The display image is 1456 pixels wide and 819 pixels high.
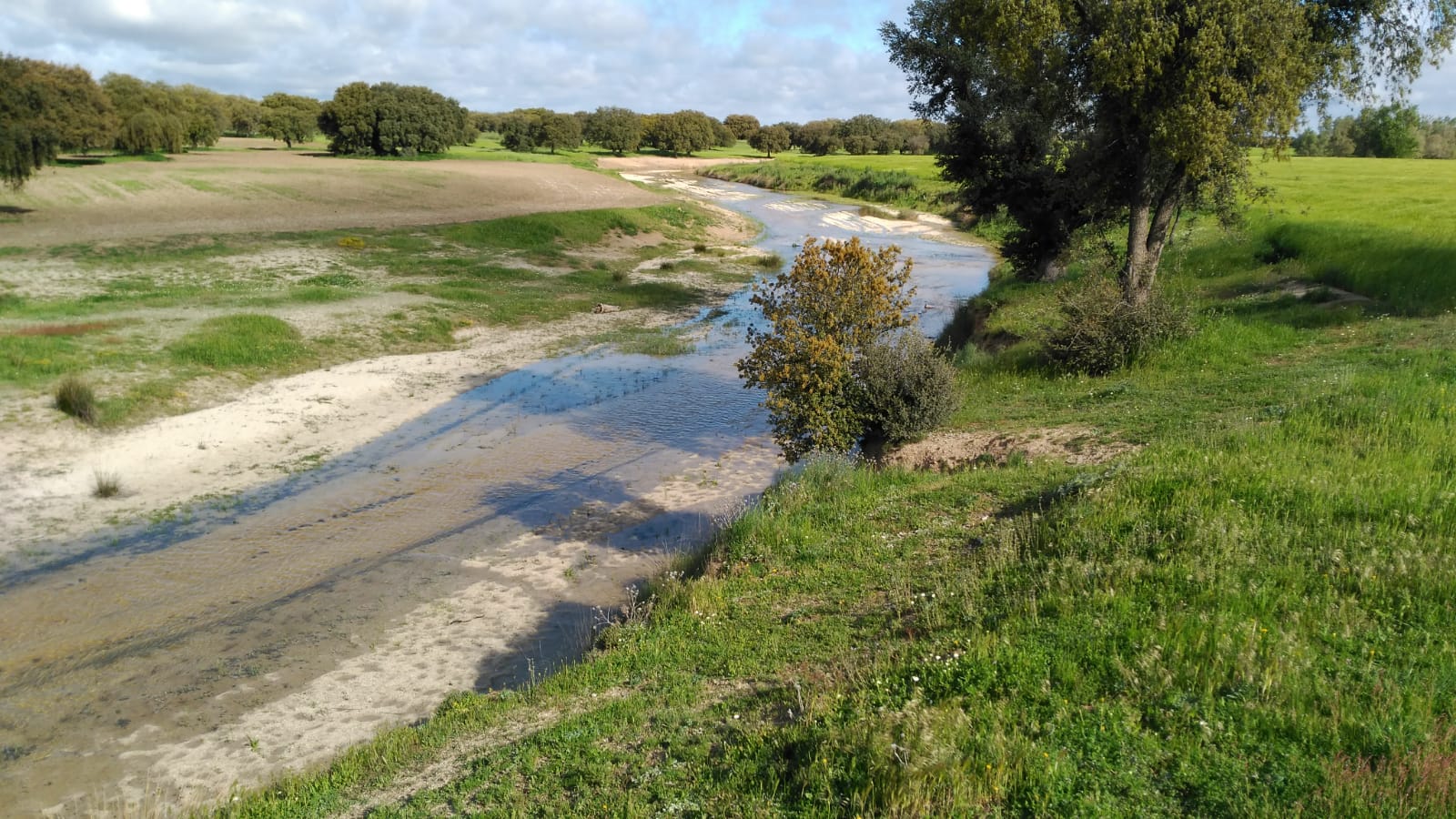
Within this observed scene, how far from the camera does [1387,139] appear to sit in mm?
66812

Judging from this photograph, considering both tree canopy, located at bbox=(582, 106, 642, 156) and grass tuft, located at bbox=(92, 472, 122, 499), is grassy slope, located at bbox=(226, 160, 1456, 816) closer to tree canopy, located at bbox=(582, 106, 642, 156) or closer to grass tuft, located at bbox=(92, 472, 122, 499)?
grass tuft, located at bbox=(92, 472, 122, 499)

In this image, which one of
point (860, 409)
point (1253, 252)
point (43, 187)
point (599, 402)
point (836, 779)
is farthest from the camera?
point (43, 187)

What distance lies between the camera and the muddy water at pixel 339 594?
27.4 feet

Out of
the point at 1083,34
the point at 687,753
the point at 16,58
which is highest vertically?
the point at 16,58

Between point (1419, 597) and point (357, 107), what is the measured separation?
9126 cm

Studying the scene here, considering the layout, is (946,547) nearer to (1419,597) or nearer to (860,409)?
(1419,597)

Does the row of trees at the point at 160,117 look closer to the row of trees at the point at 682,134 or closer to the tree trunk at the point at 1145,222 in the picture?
the row of trees at the point at 682,134

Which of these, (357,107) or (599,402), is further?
(357,107)

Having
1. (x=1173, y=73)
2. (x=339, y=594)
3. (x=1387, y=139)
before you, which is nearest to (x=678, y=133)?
(x=1387, y=139)

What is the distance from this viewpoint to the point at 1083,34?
54.9 ft

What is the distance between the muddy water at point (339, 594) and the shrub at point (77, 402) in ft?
14.0

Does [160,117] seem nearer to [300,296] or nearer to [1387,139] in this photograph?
[300,296]

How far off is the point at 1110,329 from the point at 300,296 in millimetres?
22689

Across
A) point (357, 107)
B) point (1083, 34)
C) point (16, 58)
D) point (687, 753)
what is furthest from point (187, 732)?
point (357, 107)
